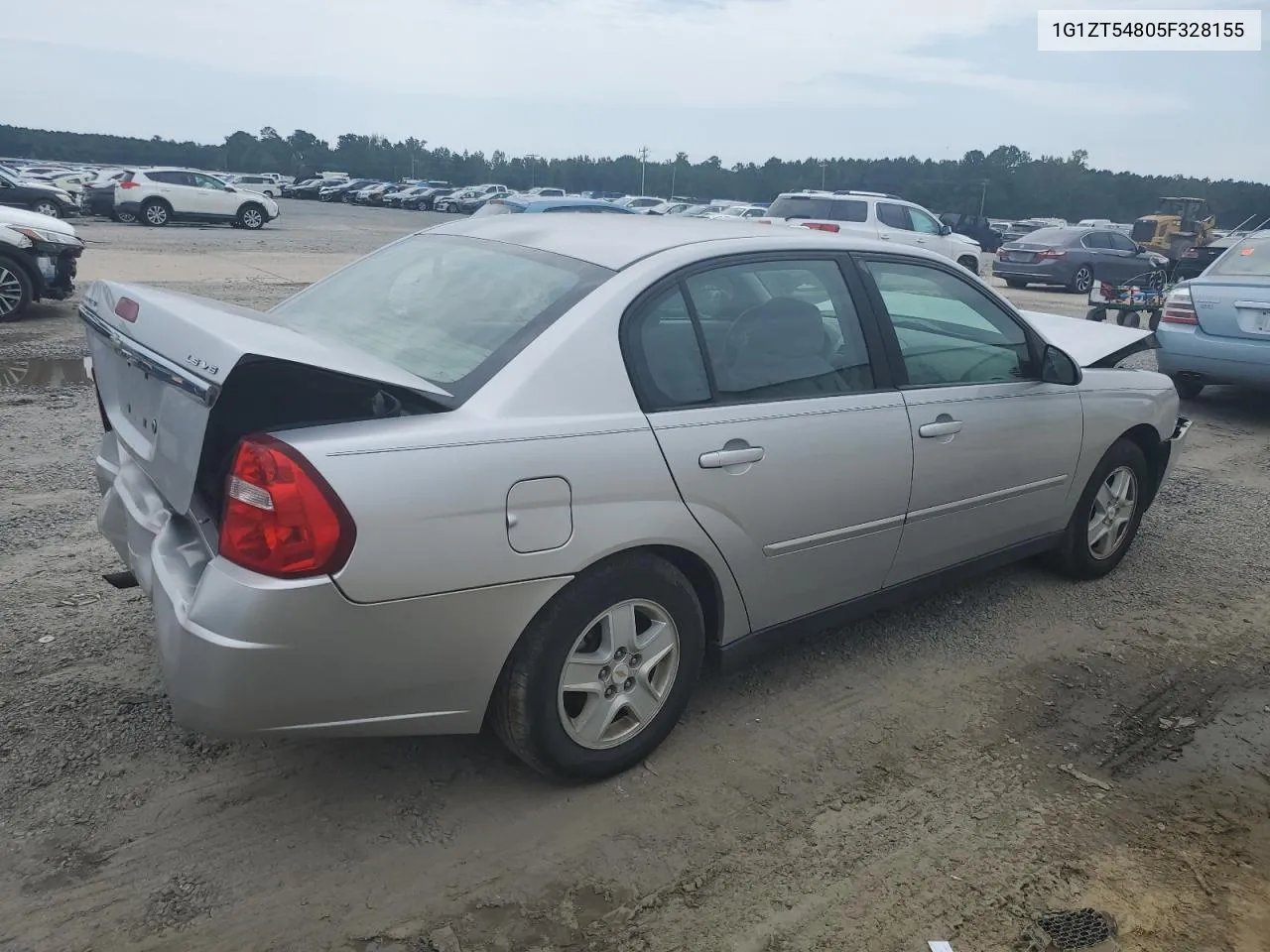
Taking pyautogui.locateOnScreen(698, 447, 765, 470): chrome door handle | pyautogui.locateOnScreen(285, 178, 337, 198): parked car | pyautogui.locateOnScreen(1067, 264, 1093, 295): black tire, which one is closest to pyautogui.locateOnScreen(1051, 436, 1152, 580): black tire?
pyautogui.locateOnScreen(698, 447, 765, 470): chrome door handle

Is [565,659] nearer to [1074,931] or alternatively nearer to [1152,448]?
[1074,931]

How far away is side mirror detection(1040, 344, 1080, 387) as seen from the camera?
415 cm

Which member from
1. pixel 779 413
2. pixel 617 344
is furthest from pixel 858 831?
pixel 617 344

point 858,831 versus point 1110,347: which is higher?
point 1110,347

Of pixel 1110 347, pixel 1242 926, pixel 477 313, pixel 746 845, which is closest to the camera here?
pixel 1242 926

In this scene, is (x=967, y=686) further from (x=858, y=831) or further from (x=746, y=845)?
(x=746, y=845)

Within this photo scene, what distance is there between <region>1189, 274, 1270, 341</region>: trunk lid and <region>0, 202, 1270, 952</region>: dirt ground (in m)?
4.49

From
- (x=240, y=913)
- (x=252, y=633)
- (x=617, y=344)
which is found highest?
(x=617, y=344)

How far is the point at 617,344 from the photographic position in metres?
2.92

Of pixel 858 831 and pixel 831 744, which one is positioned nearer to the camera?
pixel 858 831

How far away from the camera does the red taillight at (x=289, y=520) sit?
2.35 meters

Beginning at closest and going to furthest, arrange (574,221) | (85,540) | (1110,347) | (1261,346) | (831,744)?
(831,744)
(574,221)
(85,540)
(1110,347)
(1261,346)

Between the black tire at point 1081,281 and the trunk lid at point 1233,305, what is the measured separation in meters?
12.8

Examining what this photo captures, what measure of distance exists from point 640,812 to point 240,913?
108 cm
